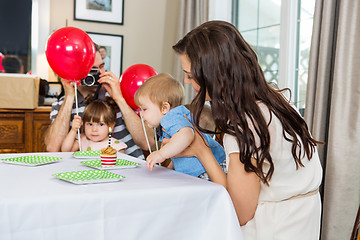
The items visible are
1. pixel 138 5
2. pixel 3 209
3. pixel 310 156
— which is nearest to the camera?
pixel 3 209

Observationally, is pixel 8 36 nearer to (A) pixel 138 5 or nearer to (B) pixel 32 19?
(B) pixel 32 19

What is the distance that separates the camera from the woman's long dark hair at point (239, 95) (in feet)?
3.67

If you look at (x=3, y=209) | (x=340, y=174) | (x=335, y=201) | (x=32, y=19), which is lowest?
(x=335, y=201)

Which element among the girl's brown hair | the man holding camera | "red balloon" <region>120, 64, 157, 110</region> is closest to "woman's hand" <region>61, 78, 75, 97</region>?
the man holding camera

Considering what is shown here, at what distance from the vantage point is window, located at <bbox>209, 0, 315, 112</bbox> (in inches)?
104

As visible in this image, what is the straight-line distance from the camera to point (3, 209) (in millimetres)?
893

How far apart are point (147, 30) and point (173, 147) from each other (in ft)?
9.03

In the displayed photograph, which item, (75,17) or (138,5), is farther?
(138,5)

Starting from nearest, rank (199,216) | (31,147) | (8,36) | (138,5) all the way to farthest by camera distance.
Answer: (199,216) → (31,147) → (8,36) → (138,5)

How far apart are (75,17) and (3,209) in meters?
2.92

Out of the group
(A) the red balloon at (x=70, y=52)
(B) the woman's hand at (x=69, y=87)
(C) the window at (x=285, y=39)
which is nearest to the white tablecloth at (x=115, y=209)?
(A) the red balloon at (x=70, y=52)

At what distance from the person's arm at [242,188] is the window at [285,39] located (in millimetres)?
1446

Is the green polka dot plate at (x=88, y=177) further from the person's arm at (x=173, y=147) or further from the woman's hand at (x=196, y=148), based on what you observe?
the woman's hand at (x=196, y=148)

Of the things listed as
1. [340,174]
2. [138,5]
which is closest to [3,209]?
[340,174]
